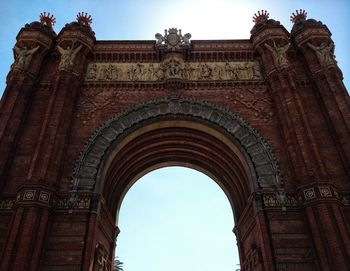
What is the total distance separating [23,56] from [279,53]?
13.3m

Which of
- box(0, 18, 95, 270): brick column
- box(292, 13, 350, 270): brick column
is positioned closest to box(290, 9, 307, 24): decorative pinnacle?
box(292, 13, 350, 270): brick column

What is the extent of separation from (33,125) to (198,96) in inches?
320

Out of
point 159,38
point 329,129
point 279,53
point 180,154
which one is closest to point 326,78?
point 279,53

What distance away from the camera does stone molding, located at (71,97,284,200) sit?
483 inches

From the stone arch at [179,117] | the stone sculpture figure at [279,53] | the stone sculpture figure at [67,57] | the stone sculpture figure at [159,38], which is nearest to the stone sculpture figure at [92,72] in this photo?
the stone sculpture figure at [67,57]

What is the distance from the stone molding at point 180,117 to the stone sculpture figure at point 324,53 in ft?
18.1

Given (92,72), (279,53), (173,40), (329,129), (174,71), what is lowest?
(329,129)

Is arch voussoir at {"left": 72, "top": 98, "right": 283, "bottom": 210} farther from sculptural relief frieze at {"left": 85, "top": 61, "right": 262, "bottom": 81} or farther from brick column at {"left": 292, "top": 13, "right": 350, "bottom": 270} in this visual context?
sculptural relief frieze at {"left": 85, "top": 61, "right": 262, "bottom": 81}

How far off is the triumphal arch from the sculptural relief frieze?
72 millimetres

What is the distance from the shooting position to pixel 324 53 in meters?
15.4

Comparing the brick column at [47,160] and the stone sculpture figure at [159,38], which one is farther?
the stone sculpture figure at [159,38]

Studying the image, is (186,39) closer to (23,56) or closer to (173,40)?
(173,40)

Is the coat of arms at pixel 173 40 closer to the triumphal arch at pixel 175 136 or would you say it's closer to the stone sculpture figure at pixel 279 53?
the triumphal arch at pixel 175 136

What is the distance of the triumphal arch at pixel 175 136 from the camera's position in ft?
35.3
